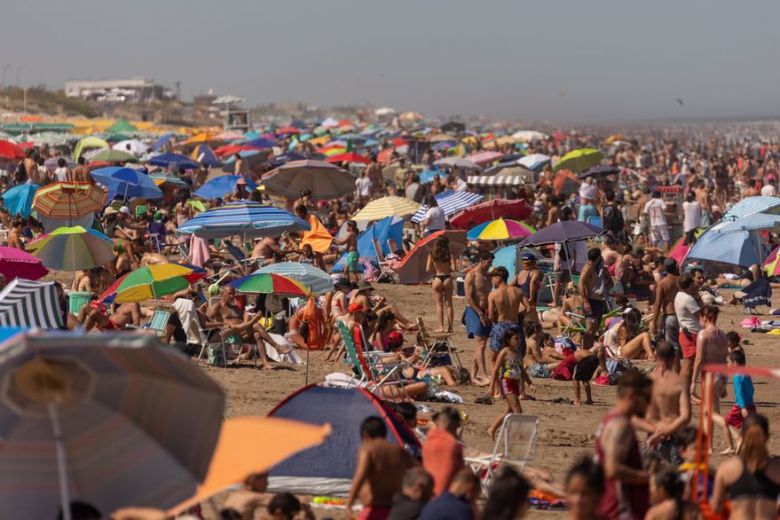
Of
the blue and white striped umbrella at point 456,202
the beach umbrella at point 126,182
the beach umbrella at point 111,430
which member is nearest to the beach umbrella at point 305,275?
the beach umbrella at point 111,430

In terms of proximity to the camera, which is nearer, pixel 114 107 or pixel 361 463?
pixel 361 463

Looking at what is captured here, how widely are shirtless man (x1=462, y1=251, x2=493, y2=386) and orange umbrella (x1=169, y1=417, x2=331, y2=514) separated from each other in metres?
5.84

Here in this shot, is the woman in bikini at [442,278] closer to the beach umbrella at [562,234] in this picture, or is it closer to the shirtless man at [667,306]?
the beach umbrella at [562,234]

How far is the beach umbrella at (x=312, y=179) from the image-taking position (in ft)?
76.5

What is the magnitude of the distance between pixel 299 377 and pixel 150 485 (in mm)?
6831

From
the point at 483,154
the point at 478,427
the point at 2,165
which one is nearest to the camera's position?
the point at 478,427

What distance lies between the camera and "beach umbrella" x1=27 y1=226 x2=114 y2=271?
533 inches

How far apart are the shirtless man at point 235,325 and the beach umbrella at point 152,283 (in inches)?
22.9

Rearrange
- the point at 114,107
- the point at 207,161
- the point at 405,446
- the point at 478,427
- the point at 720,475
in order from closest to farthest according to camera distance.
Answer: the point at 720,475, the point at 405,446, the point at 478,427, the point at 207,161, the point at 114,107

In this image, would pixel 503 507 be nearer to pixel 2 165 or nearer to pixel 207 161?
pixel 2 165

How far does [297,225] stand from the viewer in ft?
49.9

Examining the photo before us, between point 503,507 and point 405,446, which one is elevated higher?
point 503,507

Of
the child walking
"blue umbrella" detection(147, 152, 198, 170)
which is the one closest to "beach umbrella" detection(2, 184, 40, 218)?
the child walking

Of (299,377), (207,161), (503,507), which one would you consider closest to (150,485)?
(503,507)
